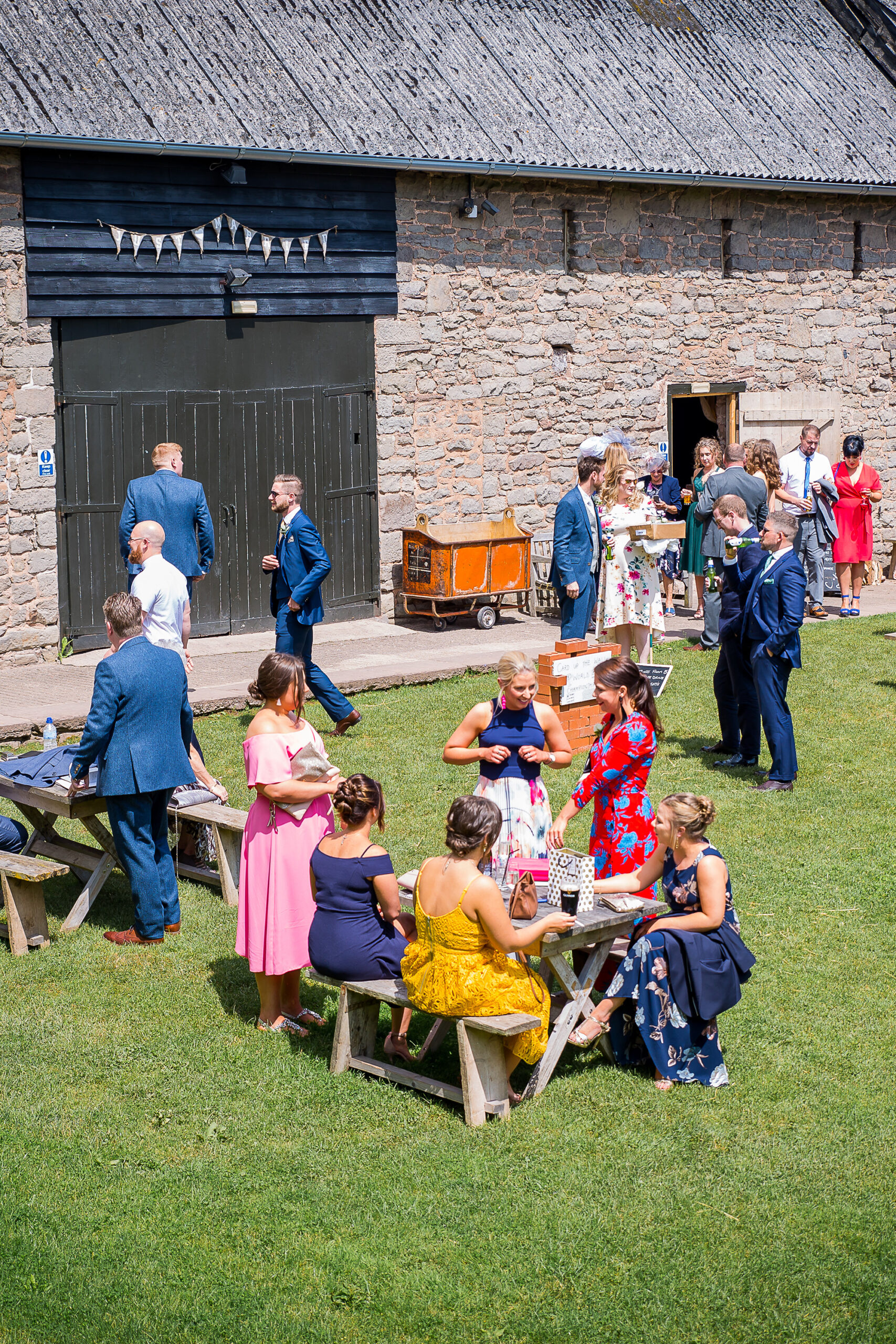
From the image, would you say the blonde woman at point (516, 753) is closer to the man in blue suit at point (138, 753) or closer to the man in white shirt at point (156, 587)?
the man in blue suit at point (138, 753)

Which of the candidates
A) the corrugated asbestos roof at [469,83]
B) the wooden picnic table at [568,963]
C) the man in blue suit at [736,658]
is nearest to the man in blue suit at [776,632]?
the man in blue suit at [736,658]

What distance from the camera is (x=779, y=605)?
29.0 ft

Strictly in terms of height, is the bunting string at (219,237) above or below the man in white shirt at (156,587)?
above

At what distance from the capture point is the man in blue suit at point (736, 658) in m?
9.34

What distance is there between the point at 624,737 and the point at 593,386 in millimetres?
10427

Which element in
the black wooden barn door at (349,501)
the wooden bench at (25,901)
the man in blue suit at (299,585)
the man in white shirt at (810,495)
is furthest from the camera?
the man in white shirt at (810,495)

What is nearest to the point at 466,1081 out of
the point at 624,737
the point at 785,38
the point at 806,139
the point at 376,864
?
the point at 376,864

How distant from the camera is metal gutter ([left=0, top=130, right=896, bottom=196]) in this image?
477 inches

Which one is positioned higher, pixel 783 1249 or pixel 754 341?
pixel 754 341

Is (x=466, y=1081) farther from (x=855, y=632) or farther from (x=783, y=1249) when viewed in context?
(x=855, y=632)

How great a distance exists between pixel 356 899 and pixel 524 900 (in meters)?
0.65

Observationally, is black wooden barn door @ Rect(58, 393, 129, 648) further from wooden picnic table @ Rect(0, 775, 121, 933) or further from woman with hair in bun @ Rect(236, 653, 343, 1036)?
woman with hair in bun @ Rect(236, 653, 343, 1036)

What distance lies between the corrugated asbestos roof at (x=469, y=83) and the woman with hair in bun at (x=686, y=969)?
8992 mm

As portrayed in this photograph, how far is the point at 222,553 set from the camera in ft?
45.1
